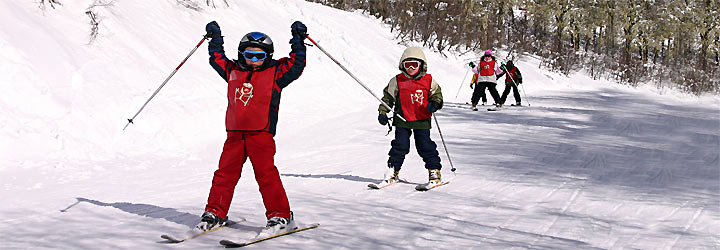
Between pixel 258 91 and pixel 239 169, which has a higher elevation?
pixel 258 91

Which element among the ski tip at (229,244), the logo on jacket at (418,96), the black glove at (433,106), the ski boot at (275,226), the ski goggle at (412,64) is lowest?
the ski tip at (229,244)

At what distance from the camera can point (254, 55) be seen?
4660 millimetres

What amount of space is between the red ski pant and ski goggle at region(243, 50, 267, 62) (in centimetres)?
52

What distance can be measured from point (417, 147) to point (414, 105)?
19.7 inches

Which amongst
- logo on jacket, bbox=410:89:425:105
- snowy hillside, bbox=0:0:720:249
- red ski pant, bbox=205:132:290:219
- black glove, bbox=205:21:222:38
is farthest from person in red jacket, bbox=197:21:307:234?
logo on jacket, bbox=410:89:425:105

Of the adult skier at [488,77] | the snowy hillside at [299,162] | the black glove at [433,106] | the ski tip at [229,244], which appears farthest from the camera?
the adult skier at [488,77]

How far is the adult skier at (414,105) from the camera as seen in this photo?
275 inches

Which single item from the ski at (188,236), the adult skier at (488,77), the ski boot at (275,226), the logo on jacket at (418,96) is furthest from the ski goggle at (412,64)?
the adult skier at (488,77)

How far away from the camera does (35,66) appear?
9391 millimetres

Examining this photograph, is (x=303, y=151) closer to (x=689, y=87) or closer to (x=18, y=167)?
(x=18, y=167)

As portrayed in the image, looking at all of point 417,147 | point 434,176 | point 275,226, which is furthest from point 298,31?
point 434,176

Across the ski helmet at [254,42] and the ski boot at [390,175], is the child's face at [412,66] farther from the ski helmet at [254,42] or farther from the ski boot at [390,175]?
the ski helmet at [254,42]

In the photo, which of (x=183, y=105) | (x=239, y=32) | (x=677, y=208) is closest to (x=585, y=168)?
(x=677, y=208)

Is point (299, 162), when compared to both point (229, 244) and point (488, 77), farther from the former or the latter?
point (488, 77)
